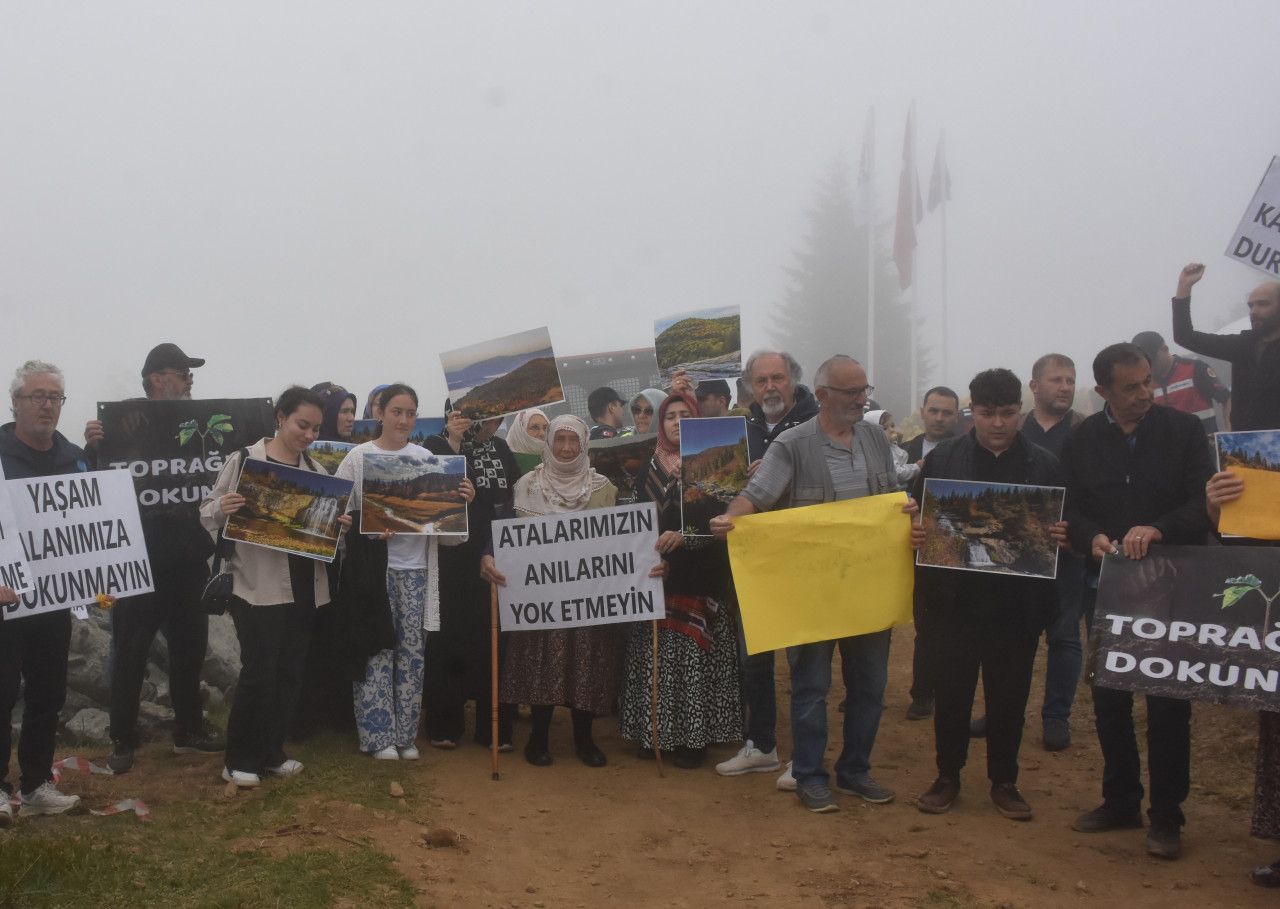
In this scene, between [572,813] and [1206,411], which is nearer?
[572,813]

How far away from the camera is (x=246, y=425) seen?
720 centimetres

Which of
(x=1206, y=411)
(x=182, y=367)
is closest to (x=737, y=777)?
A: (x=182, y=367)

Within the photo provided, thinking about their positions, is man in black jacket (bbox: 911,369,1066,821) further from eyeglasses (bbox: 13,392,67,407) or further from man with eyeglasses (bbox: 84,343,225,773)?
eyeglasses (bbox: 13,392,67,407)

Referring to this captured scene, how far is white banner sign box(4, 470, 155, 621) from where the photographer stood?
5.59 m

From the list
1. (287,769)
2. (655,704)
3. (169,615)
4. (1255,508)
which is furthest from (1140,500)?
(169,615)

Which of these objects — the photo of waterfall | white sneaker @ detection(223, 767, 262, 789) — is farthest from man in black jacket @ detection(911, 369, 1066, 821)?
white sneaker @ detection(223, 767, 262, 789)

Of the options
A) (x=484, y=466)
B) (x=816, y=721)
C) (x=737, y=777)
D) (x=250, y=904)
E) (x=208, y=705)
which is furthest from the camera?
(x=208, y=705)

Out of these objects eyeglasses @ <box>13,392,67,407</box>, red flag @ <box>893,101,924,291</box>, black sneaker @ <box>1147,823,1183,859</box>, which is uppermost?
red flag @ <box>893,101,924,291</box>

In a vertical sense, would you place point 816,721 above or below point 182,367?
below

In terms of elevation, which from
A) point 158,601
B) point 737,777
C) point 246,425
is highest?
point 246,425

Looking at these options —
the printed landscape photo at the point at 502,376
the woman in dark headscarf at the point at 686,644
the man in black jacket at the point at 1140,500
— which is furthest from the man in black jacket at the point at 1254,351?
the printed landscape photo at the point at 502,376

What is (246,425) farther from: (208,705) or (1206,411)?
(1206,411)

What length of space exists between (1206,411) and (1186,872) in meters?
5.57

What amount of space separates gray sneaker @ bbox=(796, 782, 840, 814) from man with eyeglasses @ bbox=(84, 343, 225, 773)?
11.5 ft
